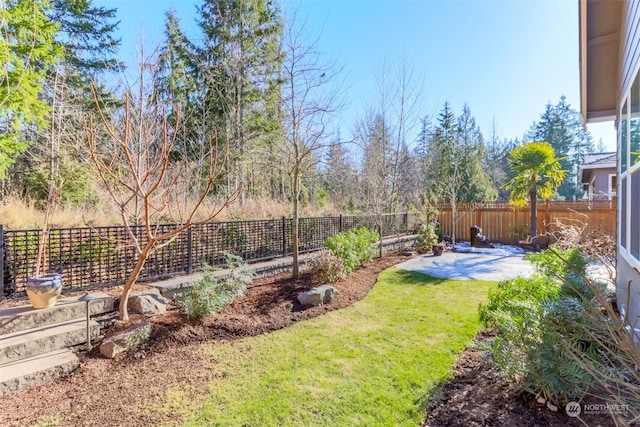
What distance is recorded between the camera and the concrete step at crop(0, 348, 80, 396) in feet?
8.25

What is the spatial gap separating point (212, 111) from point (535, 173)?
1229 cm

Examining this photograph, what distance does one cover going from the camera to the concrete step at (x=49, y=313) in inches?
120

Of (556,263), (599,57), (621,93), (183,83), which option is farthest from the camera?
(183,83)

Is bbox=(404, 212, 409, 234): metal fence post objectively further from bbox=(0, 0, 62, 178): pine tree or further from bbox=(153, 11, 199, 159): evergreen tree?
bbox=(0, 0, 62, 178): pine tree

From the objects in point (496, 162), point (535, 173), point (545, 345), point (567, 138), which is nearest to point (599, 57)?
point (545, 345)

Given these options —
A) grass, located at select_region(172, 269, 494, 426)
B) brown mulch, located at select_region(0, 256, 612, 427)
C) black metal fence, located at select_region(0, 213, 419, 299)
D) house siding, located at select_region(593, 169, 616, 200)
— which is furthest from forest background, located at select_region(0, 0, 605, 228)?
house siding, located at select_region(593, 169, 616, 200)

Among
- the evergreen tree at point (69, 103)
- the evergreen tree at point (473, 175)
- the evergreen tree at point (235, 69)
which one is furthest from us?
the evergreen tree at point (473, 175)

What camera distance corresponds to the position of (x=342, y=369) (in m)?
2.86

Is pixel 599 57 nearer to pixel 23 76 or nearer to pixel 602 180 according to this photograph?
pixel 23 76

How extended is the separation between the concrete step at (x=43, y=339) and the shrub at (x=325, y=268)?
10.4 ft

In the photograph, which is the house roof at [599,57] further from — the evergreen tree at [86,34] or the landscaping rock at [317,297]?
the evergreen tree at [86,34]

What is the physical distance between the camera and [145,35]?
6.28 m

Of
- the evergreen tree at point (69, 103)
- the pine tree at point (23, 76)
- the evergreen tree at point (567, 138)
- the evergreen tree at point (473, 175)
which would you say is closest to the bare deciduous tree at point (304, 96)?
the pine tree at point (23, 76)

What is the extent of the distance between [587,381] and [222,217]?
710 cm
